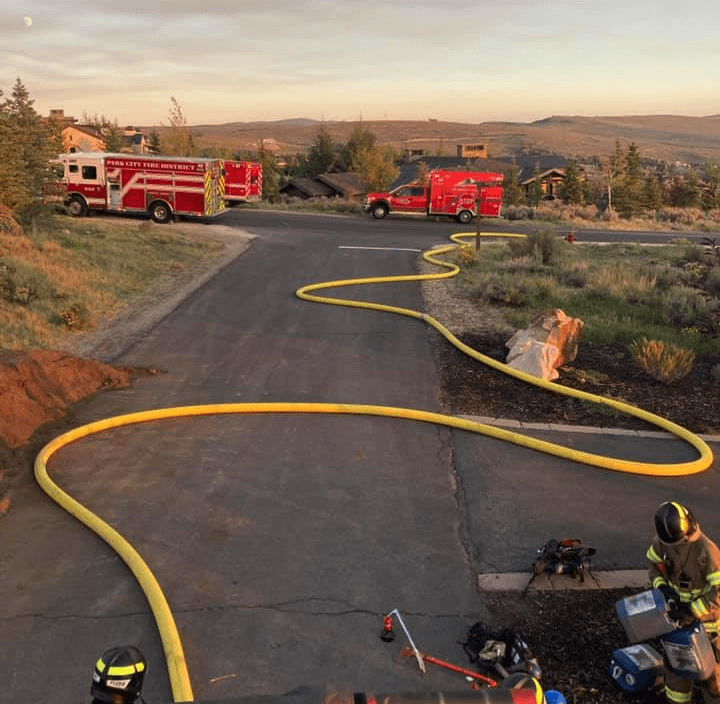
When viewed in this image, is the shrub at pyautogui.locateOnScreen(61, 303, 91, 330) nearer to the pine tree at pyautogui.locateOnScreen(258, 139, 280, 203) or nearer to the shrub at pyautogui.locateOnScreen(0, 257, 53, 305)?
the shrub at pyautogui.locateOnScreen(0, 257, 53, 305)

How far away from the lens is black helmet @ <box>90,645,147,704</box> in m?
2.72

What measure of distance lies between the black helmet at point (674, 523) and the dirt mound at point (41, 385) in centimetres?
732

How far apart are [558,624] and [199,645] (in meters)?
2.87

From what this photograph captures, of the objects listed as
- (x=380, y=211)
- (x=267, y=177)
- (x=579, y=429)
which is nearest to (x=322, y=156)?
(x=267, y=177)

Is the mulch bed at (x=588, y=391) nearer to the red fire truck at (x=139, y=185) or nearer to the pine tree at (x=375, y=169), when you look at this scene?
the red fire truck at (x=139, y=185)

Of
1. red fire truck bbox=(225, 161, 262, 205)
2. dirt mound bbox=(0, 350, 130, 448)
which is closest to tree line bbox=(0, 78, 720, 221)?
red fire truck bbox=(225, 161, 262, 205)

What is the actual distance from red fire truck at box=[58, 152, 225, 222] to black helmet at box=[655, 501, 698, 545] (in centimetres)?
2556

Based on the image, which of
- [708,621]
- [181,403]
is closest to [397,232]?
[181,403]

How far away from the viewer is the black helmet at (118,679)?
8.91ft

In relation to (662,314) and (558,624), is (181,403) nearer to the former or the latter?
(558,624)

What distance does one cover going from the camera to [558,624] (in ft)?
18.0

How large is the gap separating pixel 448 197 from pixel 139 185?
576 inches

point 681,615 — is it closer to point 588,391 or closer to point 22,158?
point 588,391

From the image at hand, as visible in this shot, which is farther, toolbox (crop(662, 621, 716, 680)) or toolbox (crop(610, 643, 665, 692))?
toolbox (crop(610, 643, 665, 692))
